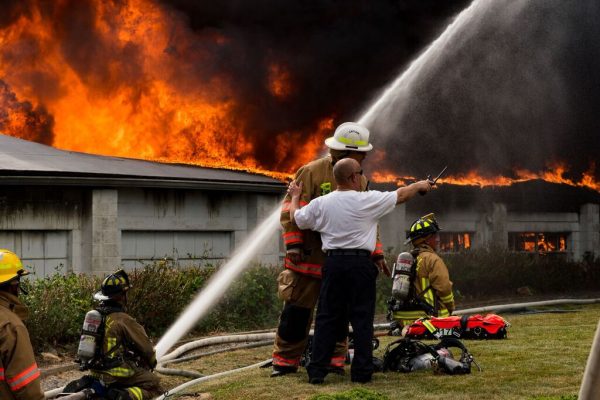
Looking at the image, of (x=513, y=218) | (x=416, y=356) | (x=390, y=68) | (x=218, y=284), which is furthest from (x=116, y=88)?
(x=416, y=356)

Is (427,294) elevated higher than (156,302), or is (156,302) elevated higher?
(427,294)

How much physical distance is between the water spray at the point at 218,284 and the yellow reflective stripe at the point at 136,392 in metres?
2.97

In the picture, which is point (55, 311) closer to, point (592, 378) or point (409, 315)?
point (409, 315)

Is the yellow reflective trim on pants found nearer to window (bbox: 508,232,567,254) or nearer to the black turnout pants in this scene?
the black turnout pants

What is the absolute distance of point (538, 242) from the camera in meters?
27.1

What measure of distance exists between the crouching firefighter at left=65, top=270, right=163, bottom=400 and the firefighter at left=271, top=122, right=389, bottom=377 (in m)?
1.23

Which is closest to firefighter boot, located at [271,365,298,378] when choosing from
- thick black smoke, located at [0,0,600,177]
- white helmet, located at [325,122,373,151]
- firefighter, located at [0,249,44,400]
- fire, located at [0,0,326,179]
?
white helmet, located at [325,122,373,151]

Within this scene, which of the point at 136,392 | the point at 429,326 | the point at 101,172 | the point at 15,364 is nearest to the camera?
the point at 15,364

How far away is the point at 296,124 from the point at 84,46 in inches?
235

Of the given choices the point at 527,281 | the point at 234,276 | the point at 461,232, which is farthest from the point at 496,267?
the point at 234,276

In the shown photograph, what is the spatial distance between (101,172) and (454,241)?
463 inches

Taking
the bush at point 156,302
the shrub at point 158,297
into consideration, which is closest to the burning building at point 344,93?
the bush at point 156,302

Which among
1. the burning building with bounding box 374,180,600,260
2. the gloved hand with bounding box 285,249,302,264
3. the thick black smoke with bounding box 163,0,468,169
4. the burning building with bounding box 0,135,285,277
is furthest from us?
the burning building with bounding box 374,180,600,260

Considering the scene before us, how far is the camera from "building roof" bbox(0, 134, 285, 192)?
1600 cm
